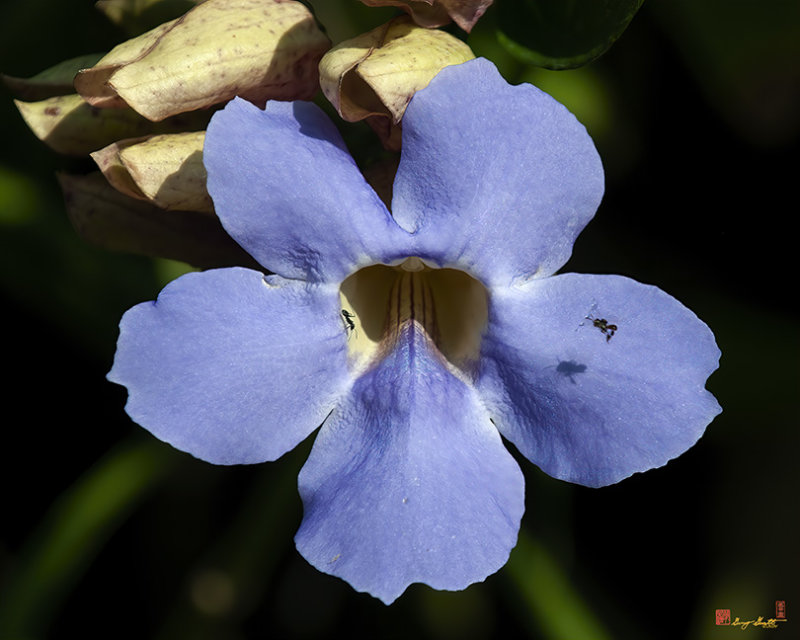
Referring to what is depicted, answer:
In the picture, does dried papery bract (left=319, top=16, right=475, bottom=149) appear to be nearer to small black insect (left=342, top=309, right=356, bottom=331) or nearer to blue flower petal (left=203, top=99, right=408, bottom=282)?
blue flower petal (left=203, top=99, right=408, bottom=282)

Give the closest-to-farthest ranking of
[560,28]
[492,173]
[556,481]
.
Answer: [492,173]
[560,28]
[556,481]

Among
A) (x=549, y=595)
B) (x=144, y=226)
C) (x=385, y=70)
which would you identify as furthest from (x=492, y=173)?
(x=549, y=595)

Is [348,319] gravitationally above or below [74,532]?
above

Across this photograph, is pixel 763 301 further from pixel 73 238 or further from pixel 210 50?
pixel 73 238

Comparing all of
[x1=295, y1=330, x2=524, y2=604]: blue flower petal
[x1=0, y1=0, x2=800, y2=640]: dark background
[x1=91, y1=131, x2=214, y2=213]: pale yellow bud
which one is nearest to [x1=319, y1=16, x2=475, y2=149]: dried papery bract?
[x1=91, y1=131, x2=214, y2=213]: pale yellow bud

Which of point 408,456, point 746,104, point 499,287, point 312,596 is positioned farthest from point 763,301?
point 312,596

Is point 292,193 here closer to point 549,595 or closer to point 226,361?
point 226,361

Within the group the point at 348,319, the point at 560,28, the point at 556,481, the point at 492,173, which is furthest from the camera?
the point at 556,481
